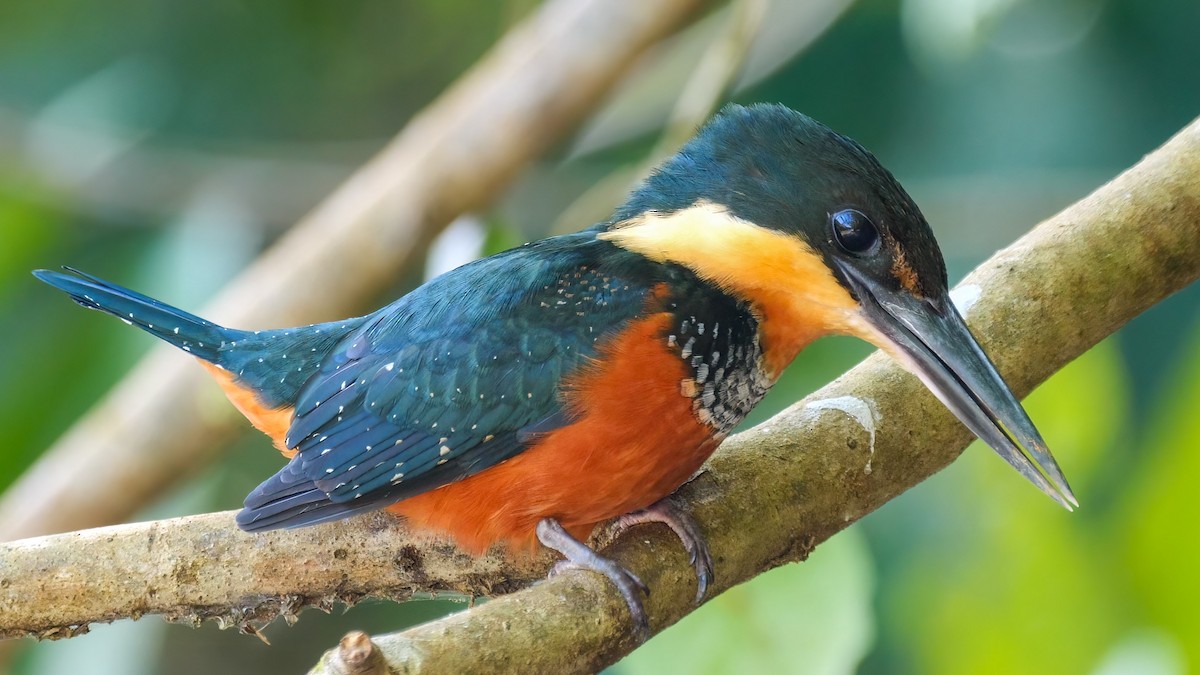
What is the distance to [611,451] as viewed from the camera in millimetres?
2266

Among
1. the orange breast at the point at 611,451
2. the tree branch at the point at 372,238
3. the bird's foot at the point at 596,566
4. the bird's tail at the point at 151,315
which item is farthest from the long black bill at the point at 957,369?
the tree branch at the point at 372,238

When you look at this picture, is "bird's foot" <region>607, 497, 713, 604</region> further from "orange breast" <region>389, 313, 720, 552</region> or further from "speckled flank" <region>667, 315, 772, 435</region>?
"speckled flank" <region>667, 315, 772, 435</region>

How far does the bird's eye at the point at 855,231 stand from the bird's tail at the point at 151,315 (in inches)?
58.9

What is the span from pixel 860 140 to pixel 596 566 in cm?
308

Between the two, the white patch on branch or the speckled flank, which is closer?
the speckled flank

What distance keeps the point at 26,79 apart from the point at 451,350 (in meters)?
3.78

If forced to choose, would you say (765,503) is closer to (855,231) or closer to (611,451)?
(611,451)

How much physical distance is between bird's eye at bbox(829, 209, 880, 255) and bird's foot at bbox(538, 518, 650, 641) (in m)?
0.72

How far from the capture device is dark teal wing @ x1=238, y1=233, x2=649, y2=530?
2.31m

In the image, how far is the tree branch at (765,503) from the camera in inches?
87.6

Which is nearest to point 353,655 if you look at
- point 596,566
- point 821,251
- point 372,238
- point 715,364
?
point 596,566

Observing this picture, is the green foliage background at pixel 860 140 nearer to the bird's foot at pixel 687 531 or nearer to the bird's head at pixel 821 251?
the bird's foot at pixel 687 531

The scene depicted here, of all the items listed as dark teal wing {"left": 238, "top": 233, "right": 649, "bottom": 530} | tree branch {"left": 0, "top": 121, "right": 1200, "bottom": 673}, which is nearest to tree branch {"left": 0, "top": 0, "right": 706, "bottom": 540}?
dark teal wing {"left": 238, "top": 233, "right": 649, "bottom": 530}

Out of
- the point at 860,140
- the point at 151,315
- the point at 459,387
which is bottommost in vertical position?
the point at 459,387
